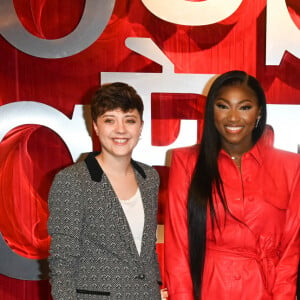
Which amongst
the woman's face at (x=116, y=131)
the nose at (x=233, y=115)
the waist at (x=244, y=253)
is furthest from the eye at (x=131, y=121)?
the waist at (x=244, y=253)

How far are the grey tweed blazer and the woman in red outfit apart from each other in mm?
233

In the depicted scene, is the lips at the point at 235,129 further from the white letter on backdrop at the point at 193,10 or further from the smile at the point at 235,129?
the white letter on backdrop at the point at 193,10

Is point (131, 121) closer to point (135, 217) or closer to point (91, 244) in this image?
point (135, 217)

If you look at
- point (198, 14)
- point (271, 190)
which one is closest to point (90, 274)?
point (271, 190)

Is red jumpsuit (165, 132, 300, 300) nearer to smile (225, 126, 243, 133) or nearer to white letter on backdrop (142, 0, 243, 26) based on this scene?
smile (225, 126, 243, 133)

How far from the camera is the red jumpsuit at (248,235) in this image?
179cm

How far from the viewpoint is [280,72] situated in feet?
8.63

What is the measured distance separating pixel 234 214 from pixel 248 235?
0.10m

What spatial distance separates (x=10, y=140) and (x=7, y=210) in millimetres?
432

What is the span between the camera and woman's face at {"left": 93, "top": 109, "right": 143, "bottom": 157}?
1.71m

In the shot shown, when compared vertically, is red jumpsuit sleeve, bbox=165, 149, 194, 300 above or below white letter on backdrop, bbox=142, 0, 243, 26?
below

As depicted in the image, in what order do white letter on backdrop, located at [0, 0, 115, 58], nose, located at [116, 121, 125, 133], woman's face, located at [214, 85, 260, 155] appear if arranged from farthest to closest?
white letter on backdrop, located at [0, 0, 115, 58] → woman's face, located at [214, 85, 260, 155] → nose, located at [116, 121, 125, 133]

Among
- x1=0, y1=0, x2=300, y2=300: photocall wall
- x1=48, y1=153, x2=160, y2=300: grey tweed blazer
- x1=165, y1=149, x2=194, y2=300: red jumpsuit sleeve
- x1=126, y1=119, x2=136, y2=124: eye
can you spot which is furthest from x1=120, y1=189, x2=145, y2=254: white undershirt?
Result: x1=0, y1=0, x2=300, y2=300: photocall wall

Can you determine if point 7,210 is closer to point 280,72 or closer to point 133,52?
point 133,52
